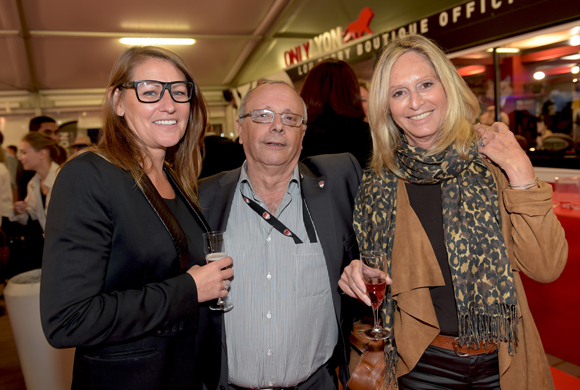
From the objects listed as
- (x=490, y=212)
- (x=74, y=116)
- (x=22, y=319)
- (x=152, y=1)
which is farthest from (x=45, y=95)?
(x=490, y=212)

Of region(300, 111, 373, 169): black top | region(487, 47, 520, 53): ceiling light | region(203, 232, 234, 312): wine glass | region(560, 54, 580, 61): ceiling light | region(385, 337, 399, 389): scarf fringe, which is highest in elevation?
region(487, 47, 520, 53): ceiling light

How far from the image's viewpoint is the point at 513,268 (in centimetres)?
157

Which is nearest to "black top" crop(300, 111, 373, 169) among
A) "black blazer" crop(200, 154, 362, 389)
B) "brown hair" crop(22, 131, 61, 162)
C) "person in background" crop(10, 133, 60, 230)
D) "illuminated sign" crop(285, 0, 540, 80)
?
"black blazer" crop(200, 154, 362, 389)

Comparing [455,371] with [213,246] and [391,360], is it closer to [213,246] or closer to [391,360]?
[391,360]

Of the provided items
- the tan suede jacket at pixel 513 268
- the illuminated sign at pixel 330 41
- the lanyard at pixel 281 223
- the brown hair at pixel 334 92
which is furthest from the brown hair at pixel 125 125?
the illuminated sign at pixel 330 41

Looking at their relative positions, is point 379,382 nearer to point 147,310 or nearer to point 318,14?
point 147,310

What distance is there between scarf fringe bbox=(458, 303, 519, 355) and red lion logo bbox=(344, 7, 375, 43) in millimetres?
6529

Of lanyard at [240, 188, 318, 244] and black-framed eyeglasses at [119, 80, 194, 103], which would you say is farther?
lanyard at [240, 188, 318, 244]

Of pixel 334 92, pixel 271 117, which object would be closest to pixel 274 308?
pixel 271 117

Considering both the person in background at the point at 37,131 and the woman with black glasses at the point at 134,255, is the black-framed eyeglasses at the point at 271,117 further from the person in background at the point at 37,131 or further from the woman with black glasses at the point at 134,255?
the person in background at the point at 37,131

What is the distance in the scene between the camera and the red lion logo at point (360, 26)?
23.3ft

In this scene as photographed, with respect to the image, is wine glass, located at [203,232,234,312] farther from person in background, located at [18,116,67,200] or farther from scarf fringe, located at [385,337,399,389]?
person in background, located at [18,116,67,200]

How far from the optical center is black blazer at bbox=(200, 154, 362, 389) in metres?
1.87

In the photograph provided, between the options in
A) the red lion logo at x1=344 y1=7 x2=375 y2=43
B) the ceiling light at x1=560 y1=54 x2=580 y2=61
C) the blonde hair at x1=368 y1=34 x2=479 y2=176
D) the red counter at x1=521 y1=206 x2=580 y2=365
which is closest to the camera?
the blonde hair at x1=368 y1=34 x2=479 y2=176
